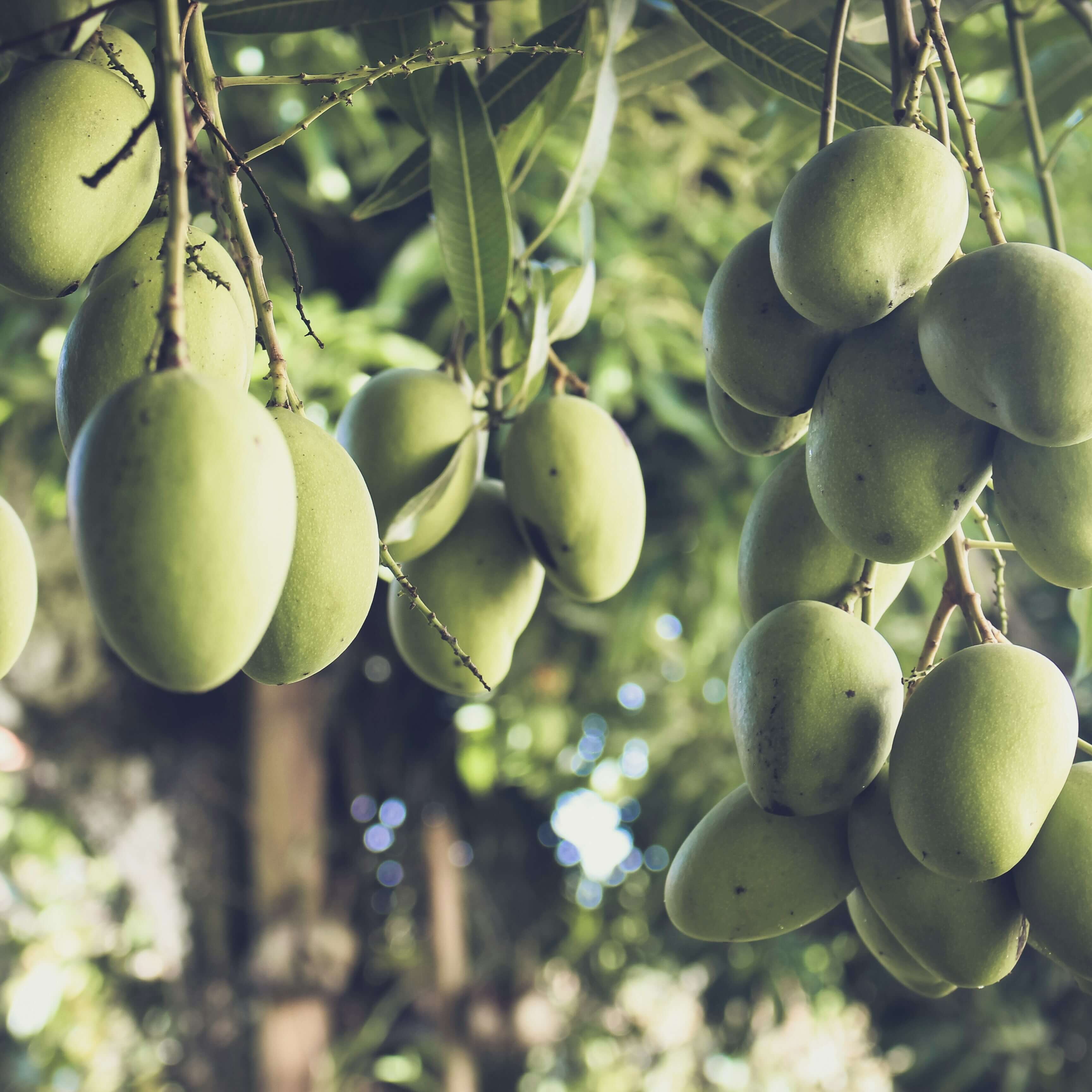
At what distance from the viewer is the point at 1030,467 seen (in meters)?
0.45

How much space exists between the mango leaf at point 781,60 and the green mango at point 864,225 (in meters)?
0.13

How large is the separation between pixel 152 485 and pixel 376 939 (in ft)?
6.37

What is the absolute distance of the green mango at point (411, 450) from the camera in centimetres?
60

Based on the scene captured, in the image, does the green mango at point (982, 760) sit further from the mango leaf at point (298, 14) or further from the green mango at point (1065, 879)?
the mango leaf at point (298, 14)

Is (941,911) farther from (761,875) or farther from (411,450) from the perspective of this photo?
(411,450)

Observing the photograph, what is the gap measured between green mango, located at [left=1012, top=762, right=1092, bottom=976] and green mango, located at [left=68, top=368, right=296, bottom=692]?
352mm

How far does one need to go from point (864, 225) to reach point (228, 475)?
0.28 metres

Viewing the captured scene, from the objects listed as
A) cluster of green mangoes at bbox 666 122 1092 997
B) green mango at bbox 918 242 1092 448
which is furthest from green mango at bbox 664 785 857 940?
green mango at bbox 918 242 1092 448

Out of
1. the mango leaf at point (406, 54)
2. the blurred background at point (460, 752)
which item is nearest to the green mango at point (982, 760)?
the mango leaf at point (406, 54)

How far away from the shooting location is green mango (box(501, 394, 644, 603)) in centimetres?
62

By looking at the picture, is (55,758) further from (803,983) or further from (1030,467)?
(1030,467)

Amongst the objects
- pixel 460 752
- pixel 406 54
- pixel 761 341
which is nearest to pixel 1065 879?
Result: pixel 761 341

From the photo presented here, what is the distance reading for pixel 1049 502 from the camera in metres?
0.44

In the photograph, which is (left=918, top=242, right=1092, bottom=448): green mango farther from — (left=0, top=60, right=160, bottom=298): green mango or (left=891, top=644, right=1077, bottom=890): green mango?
(left=0, top=60, right=160, bottom=298): green mango
